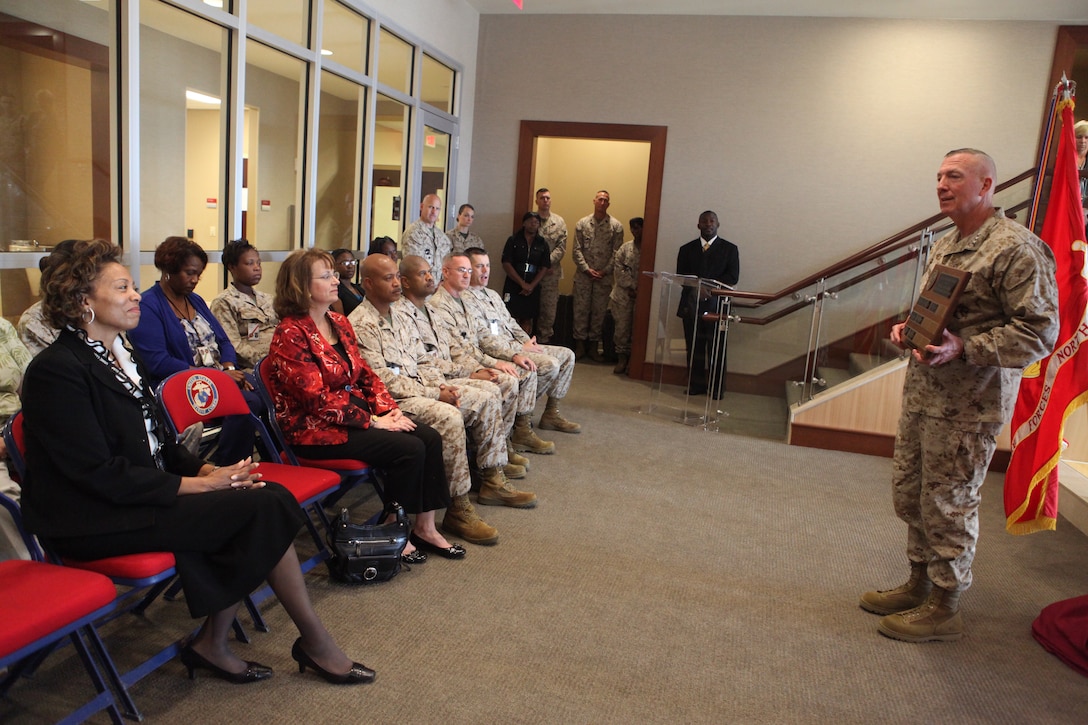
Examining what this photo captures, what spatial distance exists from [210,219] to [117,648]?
3.25 m

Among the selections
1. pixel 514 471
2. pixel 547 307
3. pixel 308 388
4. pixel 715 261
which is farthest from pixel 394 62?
A: pixel 308 388

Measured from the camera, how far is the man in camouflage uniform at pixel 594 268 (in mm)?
8602

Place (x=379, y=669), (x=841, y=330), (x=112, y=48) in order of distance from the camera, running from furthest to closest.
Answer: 1. (x=841, y=330)
2. (x=112, y=48)
3. (x=379, y=669)

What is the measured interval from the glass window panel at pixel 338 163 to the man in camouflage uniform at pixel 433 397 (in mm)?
2569

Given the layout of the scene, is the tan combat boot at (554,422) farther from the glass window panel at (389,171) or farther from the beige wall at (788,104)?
the beige wall at (788,104)

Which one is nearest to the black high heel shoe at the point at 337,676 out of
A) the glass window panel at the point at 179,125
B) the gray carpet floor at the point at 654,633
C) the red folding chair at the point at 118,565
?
the gray carpet floor at the point at 654,633

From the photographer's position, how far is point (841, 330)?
570 cm

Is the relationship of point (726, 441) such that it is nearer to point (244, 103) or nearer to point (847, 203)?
point (847, 203)

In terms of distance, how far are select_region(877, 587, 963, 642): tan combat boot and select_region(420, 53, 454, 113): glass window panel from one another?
20.3 feet

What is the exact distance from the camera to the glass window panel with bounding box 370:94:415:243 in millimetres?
6867

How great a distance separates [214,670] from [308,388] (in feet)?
3.63

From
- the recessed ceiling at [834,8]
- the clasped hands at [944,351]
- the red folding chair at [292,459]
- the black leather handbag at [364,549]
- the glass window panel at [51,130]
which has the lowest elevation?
the black leather handbag at [364,549]

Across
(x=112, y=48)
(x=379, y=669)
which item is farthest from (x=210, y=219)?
(x=379, y=669)

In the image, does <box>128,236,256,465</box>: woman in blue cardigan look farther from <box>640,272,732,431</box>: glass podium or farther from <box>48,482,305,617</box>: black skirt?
<box>640,272,732,431</box>: glass podium
